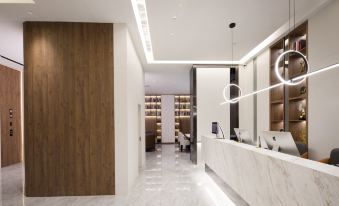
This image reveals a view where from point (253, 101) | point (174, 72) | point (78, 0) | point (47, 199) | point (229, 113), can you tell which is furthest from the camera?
point (174, 72)

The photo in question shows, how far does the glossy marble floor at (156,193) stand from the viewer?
4.38m

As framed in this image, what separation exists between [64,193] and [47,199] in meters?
0.31

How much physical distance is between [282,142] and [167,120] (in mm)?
12679

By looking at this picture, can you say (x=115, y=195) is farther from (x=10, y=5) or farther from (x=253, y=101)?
(x=253, y=101)

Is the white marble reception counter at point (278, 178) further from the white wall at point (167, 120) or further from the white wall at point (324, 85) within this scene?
the white wall at point (167, 120)

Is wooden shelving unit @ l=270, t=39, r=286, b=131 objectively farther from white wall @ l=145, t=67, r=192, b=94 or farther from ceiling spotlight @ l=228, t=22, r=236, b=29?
white wall @ l=145, t=67, r=192, b=94

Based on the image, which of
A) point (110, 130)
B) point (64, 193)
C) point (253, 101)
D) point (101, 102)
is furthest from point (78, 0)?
point (253, 101)

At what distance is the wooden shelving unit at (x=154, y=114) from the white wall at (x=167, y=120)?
1.16 feet

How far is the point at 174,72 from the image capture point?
31.2 feet

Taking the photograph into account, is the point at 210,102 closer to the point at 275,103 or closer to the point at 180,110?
the point at 275,103

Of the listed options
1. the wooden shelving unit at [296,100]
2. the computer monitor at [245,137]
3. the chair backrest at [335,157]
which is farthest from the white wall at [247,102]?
the chair backrest at [335,157]

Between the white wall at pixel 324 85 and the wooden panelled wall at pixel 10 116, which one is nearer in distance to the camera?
the white wall at pixel 324 85

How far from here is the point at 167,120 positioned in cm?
1584

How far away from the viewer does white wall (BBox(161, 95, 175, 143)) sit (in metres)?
15.8
